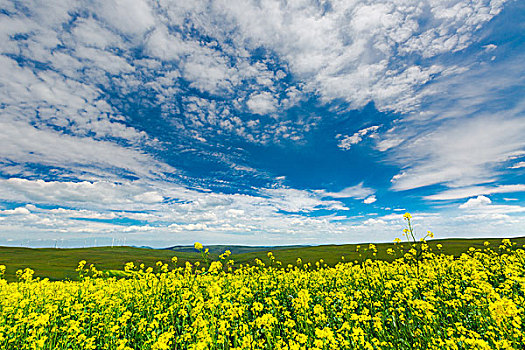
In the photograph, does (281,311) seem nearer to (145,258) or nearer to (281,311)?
(281,311)

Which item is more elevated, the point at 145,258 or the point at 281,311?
the point at 145,258

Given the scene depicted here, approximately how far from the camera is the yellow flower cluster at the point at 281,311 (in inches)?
220

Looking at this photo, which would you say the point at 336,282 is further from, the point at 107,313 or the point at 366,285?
the point at 107,313

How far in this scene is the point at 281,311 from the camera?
9.73m

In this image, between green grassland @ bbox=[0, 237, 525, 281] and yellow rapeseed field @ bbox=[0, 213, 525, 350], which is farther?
green grassland @ bbox=[0, 237, 525, 281]

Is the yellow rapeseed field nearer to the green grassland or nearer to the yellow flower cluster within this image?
the yellow flower cluster

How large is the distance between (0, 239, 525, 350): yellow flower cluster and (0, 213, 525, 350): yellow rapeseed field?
4cm

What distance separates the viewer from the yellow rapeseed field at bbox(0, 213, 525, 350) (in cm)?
559

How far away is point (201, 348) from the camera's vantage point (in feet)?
14.5

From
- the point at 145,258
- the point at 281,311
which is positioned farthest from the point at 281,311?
the point at 145,258

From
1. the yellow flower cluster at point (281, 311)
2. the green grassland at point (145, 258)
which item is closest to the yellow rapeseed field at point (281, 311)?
the yellow flower cluster at point (281, 311)

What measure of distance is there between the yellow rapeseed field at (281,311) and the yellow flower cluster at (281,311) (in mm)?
43

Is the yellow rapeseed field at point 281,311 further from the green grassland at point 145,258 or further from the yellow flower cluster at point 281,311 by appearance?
the green grassland at point 145,258

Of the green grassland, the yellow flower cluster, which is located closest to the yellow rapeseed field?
the yellow flower cluster
